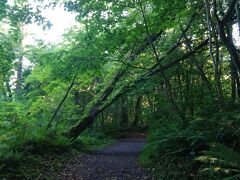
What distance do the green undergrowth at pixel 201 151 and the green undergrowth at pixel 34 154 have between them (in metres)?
3.25

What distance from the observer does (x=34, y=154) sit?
10.3 meters

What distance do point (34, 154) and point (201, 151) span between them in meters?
6.35

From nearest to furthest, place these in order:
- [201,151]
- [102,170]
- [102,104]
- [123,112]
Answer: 1. [201,151]
2. [102,170]
3. [102,104]
4. [123,112]

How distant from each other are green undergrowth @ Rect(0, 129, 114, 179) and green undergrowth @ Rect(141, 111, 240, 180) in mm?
3247

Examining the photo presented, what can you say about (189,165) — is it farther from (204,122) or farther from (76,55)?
(76,55)

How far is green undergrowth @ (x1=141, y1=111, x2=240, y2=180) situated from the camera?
19.1 ft

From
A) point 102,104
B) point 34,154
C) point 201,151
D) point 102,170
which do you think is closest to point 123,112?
point 102,104

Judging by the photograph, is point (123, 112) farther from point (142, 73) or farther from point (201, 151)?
point (201, 151)

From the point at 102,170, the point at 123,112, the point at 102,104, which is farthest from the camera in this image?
the point at 123,112

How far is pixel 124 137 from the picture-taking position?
25953 mm

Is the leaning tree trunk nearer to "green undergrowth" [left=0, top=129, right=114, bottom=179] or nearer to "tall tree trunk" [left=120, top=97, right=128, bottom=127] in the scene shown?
"green undergrowth" [left=0, top=129, right=114, bottom=179]

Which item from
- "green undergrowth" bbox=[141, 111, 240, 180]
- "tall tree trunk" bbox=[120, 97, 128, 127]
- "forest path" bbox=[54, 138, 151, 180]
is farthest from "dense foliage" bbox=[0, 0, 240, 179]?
"tall tree trunk" bbox=[120, 97, 128, 127]

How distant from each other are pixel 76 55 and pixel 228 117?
6115 mm

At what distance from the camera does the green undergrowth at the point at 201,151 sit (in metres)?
5.81
